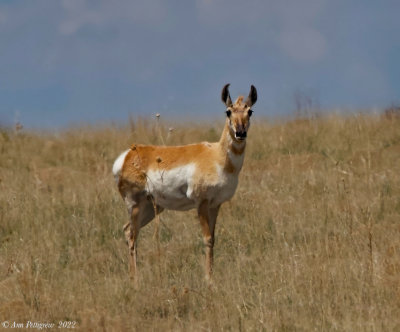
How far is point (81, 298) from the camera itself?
18.4 feet

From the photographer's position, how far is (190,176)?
6.86m

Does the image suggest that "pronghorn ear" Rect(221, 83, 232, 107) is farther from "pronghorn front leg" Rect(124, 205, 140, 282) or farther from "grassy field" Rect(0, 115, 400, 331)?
"pronghorn front leg" Rect(124, 205, 140, 282)

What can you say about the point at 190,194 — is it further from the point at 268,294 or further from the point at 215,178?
the point at 268,294

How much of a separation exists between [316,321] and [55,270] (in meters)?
2.90

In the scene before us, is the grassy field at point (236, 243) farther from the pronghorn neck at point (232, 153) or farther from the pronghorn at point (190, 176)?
the pronghorn neck at point (232, 153)

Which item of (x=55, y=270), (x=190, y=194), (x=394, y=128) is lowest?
(x=55, y=270)

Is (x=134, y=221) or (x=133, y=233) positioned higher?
(x=134, y=221)

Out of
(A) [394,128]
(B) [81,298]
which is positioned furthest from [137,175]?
(A) [394,128]

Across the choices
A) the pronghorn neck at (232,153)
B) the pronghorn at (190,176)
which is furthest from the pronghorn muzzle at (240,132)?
the pronghorn neck at (232,153)

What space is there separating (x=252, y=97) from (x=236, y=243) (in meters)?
1.78

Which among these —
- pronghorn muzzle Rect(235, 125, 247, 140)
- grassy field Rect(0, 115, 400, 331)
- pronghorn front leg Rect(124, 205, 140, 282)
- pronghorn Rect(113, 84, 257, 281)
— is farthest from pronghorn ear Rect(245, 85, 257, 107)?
pronghorn front leg Rect(124, 205, 140, 282)

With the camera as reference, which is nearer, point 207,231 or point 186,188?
point 207,231

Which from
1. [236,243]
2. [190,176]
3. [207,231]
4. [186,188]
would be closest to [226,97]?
[190,176]

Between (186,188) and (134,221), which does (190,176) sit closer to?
(186,188)
